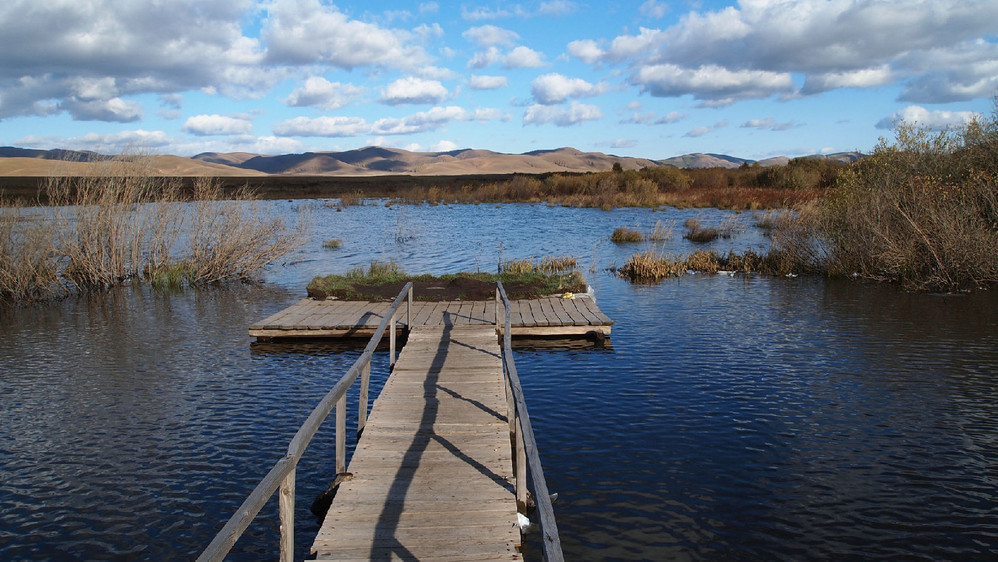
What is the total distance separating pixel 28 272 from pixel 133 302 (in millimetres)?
2931

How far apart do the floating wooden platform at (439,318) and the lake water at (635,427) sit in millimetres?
424

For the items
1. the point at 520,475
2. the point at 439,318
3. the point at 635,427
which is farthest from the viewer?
the point at 439,318

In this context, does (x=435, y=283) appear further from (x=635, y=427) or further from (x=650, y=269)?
(x=635, y=427)

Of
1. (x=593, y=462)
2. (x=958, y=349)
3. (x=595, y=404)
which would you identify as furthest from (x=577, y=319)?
(x=958, y=349)

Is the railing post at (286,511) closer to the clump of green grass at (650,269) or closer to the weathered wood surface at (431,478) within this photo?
the weathered wood surface at (431,478)

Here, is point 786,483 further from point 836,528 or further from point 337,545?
point 337,545

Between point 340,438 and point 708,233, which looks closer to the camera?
point 340,438

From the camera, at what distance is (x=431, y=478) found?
718 centimetres

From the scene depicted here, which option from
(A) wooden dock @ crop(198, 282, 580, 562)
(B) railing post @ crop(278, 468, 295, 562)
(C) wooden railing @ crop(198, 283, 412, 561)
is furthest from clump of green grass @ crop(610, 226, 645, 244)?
(B) railing post @ crop(278, 468, 295, 562)

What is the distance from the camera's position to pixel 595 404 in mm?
11125

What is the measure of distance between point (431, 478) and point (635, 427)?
3956 millimetres

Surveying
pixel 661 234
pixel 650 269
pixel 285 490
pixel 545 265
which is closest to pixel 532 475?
pixel 285 490

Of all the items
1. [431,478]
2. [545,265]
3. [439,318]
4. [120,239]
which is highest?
[120,239]

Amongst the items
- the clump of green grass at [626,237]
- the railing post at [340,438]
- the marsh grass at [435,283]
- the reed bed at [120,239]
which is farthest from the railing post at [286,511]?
the clump of green grass at [626,237]
